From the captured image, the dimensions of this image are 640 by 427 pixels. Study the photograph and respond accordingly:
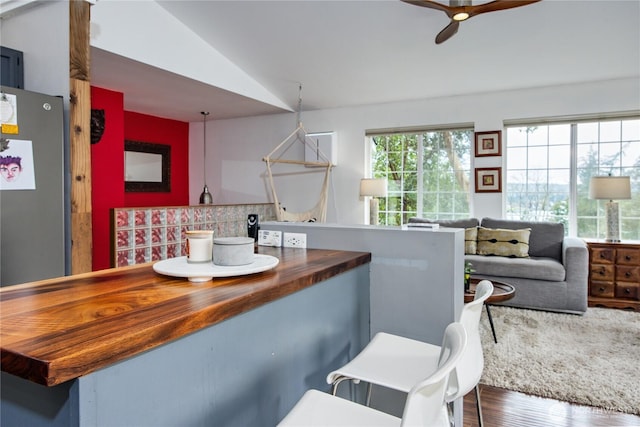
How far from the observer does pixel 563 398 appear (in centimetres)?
223

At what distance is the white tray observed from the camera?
45.8 inches

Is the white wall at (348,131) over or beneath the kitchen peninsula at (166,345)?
over

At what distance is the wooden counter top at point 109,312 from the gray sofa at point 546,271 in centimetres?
314

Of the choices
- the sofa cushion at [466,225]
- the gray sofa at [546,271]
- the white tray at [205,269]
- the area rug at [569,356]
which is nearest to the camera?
the white tray at [205,269]

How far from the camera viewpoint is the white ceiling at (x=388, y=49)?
A: 333cm

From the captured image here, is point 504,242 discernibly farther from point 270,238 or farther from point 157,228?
point 157,228

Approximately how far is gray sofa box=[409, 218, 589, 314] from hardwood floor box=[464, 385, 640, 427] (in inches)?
71.1

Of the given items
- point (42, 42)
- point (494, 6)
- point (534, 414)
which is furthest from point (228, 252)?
point (494, 6)

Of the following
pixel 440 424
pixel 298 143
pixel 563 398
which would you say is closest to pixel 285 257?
pixel 440 424

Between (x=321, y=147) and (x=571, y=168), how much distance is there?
298 centimetres

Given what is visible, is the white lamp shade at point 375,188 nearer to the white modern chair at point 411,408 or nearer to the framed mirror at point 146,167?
the framed mirror at point 146,167

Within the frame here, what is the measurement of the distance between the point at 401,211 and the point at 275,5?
290 centimetres

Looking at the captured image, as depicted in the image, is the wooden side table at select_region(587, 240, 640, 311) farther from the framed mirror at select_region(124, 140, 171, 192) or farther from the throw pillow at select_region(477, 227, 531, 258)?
the framed mirror at select_region(124, 140, 171, 192)

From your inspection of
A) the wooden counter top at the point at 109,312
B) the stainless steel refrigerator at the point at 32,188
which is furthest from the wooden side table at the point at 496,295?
the stainless steel refrigerator at the point at 32,188
